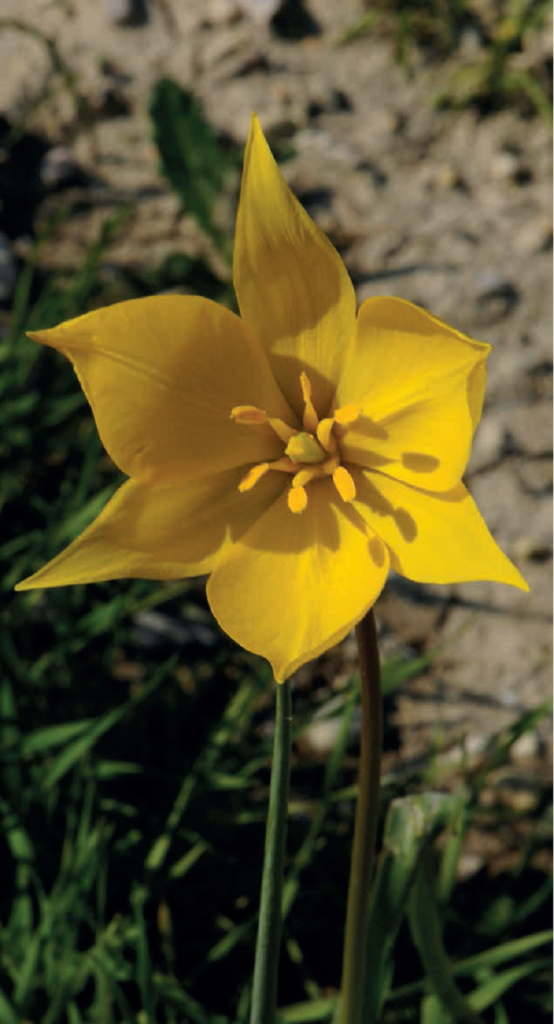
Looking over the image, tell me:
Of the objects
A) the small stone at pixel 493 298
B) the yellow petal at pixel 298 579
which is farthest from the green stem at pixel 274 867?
the small stone at pixel 493 298

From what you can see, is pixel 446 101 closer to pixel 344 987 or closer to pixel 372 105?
pixel 372 105

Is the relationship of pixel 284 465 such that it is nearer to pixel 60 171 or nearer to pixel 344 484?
pixel 344 484

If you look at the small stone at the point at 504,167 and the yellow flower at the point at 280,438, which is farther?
the small stone at the point at 504,167

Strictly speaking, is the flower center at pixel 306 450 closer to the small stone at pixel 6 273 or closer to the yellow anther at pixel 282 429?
the yellow anther at pixel 282 429

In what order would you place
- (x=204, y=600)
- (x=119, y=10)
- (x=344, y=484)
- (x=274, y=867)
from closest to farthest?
1. (x=274, y=867)
2. (x=344, y=484)
3. (x=204, y=600)
4. (x=119, y=10)

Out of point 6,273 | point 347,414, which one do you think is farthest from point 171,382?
point 6,273

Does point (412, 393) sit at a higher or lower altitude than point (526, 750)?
higher
